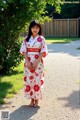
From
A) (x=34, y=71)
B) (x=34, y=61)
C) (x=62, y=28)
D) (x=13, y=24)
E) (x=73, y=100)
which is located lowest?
(x=62, y=28)

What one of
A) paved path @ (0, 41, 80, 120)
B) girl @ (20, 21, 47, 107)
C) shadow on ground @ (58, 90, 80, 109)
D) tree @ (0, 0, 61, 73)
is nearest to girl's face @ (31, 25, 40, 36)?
girl @ (20, 21, 47, 107)

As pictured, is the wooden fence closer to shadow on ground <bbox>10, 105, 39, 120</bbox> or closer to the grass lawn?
the grass lawn

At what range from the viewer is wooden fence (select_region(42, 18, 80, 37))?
3894cm

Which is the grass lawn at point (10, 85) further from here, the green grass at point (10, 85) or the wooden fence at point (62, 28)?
the wooden fence at point (62, 28)

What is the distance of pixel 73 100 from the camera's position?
8484 mm

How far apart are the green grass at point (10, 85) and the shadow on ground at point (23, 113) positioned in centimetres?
68

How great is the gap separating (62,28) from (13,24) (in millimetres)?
27818

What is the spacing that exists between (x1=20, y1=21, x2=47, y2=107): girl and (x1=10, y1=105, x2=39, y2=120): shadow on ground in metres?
0.22

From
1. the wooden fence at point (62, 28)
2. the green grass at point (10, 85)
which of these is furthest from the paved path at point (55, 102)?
the wooden fence at point (62, 28)

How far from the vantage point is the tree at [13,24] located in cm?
1130

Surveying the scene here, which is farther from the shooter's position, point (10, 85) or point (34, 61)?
point (10, 85)

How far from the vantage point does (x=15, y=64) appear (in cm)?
1185

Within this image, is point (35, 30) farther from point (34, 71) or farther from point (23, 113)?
point (23, 113)

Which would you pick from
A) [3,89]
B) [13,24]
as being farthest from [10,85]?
[13,24]
